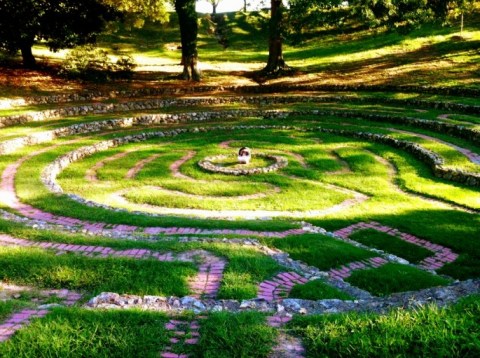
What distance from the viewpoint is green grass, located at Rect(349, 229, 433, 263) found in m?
10.7

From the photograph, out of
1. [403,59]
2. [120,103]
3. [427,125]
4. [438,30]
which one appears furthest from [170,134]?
[438,30]

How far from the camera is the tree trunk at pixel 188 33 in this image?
31.3 metres

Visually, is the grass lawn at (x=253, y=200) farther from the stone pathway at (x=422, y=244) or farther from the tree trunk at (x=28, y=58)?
the tree trunk at (x=28, y=58)

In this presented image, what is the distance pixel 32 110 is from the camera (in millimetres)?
24031

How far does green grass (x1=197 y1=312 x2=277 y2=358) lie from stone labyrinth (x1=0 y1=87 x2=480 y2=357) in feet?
0.49

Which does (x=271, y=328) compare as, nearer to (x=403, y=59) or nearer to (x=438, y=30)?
(x=403, y=59)

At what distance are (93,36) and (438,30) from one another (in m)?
30.1

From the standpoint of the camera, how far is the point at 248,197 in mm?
14609

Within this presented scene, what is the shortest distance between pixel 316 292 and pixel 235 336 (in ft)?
8.06

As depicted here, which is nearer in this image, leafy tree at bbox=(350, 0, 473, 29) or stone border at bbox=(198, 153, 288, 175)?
stone border at bbox=(198, 153, 288, 175)

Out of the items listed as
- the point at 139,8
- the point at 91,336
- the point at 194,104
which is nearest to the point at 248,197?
the point at 91,336

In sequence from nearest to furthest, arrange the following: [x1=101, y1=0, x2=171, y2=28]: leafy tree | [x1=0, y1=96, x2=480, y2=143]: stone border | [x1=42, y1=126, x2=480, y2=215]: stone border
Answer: [x1=42, y1=126, x2=480, y2=215]: stone border
[x1=0, y1=96, x2=480, y2=143]: stone border
[x1=101, y1=0, x2=171, y2=28]: leafy tree

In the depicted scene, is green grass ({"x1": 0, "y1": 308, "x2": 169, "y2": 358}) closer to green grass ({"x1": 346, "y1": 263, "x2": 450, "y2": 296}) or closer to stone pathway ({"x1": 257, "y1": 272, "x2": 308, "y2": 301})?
stone pathway ({"x1": 257, "y1": 272, "x2": 308, "y2": 301})

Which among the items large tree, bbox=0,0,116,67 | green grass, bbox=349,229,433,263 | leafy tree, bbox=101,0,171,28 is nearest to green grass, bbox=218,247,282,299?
green grass, bbox=349,229,433,263
